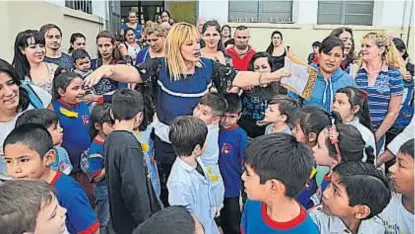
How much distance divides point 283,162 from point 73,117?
5.14 ft

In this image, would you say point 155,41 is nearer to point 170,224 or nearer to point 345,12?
point 170,224

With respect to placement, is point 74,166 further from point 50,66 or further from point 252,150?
point 252,150

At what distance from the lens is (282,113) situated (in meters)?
2.73

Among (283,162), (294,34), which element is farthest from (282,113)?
(294,34)

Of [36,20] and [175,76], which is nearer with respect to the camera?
[175,76]

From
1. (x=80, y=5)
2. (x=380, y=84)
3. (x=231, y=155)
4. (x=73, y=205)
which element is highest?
(x=80, y=5)

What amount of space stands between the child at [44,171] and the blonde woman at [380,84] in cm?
209

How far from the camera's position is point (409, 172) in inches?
69.2

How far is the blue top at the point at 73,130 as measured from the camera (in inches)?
105

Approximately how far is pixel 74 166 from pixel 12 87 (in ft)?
2.06

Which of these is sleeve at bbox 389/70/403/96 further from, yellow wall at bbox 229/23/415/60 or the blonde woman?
yellow wall at bbox 229/23/415/60

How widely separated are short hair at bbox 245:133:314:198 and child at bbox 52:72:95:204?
1.38m

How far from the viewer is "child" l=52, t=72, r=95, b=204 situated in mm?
2666

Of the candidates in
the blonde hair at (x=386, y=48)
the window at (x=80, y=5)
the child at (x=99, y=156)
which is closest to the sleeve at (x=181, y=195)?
the child at (x=99, y=156)
